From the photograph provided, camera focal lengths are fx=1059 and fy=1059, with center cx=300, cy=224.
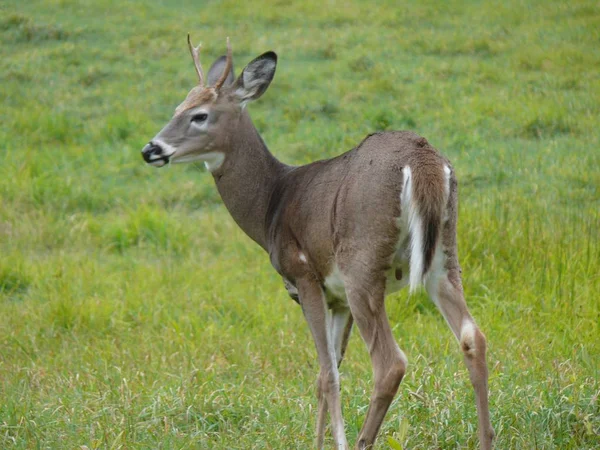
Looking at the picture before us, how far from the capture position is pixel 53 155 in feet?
32.4

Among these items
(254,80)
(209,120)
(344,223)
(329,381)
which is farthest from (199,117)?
(329,381)

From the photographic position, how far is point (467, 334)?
3816mm

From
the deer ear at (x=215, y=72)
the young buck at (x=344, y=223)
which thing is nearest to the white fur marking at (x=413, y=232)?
the young buck at (x=344, y=223)

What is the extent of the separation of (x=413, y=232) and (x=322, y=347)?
77 cm

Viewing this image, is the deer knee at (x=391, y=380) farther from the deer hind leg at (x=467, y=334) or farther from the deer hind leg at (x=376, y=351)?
the deer hind leg at (x=467, y=334)

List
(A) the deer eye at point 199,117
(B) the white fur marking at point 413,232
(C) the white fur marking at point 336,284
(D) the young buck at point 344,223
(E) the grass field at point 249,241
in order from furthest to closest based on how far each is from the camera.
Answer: (A) the deer eye at point 199,117
(E) the grass field at point 249,241
(C) the white fur marking at point 336,284
(D) the young buck at point 344,223
(B) the white fur marking at point 413,232

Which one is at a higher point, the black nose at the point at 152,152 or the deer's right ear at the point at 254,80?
the deer's right ear at the point at 254,80

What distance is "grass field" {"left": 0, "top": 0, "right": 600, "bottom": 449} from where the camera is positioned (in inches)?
175

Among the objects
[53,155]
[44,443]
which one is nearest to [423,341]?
[44,443]

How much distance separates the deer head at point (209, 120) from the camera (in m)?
4.62

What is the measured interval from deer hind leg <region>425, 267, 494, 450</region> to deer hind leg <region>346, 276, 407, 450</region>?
0.21m

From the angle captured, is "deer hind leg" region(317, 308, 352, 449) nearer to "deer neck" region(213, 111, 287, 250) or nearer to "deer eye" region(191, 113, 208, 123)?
"deer neck" region(213, 111, 287, 250)

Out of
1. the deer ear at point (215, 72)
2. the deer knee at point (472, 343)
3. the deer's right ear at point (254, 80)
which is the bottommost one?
the deer knee at point (472, 343)

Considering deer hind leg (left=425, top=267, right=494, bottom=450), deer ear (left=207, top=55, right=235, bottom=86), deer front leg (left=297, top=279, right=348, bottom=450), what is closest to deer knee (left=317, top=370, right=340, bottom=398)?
deer front leg (left=297, top=279, right=348, bottom=450)
